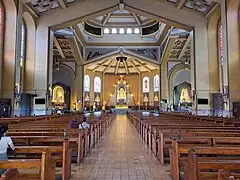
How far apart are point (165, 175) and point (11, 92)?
1233cm

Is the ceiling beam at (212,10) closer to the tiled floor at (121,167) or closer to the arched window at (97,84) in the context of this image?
the tiled floor at (121,167)

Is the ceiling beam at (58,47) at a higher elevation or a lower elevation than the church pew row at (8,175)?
higher

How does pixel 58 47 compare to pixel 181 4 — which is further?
pixel 58 47

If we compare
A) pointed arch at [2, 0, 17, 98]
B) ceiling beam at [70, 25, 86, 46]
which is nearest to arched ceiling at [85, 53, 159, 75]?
ceiling beam at [70, 25, 86, 46]

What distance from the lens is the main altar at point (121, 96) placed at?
36219 mm

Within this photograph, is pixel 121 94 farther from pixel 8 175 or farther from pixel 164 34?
pixel 8 175

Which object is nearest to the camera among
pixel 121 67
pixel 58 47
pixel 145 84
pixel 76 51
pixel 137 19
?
pixel 58 47

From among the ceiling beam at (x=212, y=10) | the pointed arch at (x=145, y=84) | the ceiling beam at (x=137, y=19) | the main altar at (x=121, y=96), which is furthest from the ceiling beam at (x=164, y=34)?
the main altar at (x=121, y=96)

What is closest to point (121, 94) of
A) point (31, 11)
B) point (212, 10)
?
point (31, 11)

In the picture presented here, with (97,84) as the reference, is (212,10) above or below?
above

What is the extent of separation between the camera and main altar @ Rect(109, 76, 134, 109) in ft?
119

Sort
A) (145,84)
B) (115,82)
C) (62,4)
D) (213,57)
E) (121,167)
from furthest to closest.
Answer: (115,82)
(145,84)
(213,57)
(62,4)
(121,167)

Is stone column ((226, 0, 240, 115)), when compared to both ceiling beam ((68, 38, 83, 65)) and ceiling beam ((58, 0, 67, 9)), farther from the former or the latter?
ceiling beam ((68, 38, 83, 65))

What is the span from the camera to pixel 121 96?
120ft
